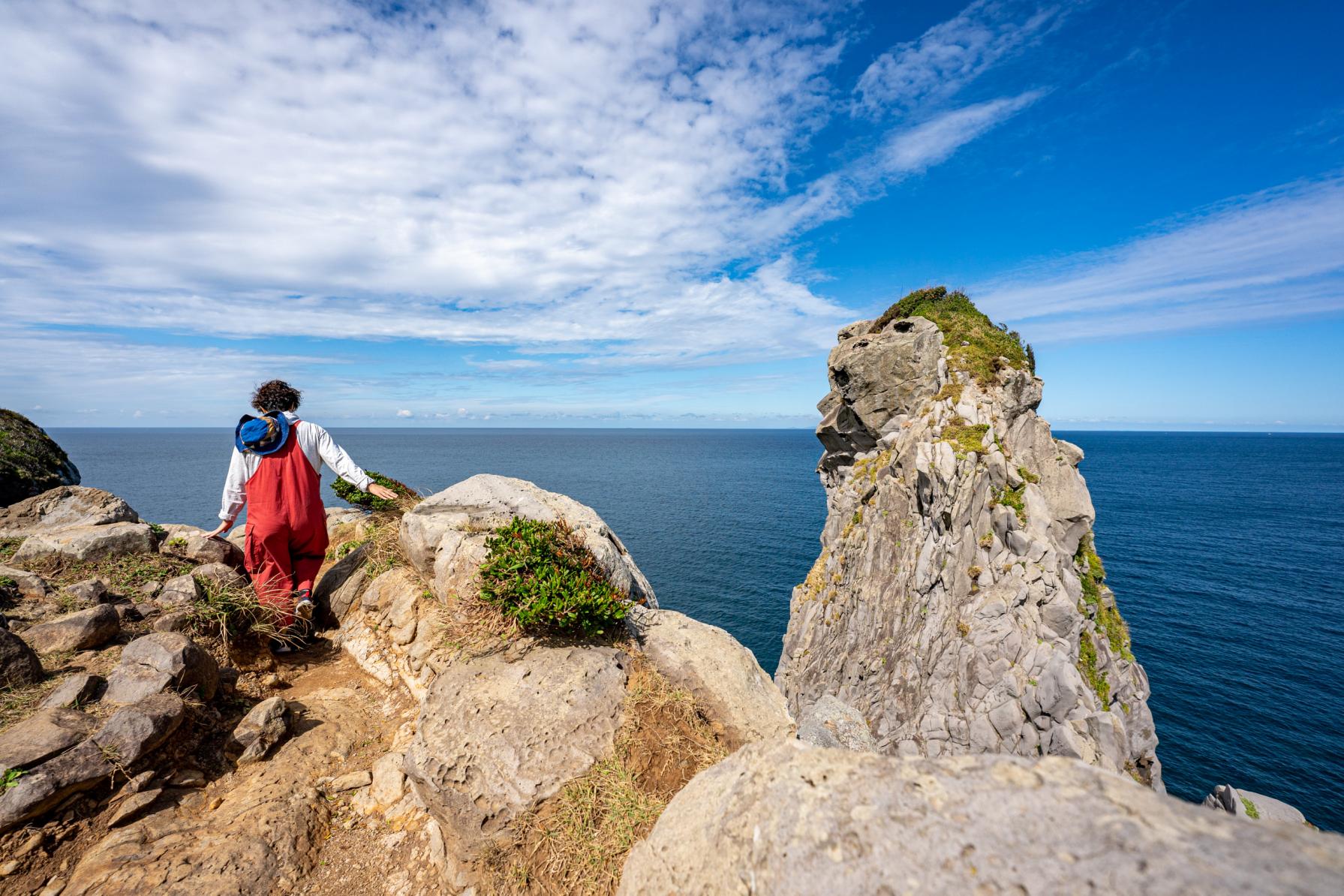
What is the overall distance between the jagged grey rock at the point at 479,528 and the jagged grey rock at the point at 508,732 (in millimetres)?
2020

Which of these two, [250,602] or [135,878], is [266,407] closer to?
[250,602]

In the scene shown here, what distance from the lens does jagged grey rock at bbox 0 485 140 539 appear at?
11461 mm

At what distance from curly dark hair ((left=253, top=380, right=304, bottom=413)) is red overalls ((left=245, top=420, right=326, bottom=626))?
0.44 metres

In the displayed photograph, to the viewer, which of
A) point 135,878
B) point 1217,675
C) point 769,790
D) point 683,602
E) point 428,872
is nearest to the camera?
point 769,790

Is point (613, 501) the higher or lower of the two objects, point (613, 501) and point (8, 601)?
the lower

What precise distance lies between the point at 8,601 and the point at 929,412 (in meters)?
33.9

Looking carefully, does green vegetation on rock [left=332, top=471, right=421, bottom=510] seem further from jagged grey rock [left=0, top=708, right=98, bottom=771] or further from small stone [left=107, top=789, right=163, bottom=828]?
small stone [left=107, top=789, right=163, bottom=828]

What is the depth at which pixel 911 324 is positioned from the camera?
35.2 metres

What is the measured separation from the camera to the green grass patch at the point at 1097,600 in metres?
26.4

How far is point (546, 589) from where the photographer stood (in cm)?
747

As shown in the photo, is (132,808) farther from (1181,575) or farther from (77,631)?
(1181,575)

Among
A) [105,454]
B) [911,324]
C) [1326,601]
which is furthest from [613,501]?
[105,454]

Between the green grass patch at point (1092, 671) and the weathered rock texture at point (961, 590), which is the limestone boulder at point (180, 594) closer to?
the weathered rock texture at point (961, 590)

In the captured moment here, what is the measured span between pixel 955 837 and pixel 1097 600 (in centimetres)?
3168
